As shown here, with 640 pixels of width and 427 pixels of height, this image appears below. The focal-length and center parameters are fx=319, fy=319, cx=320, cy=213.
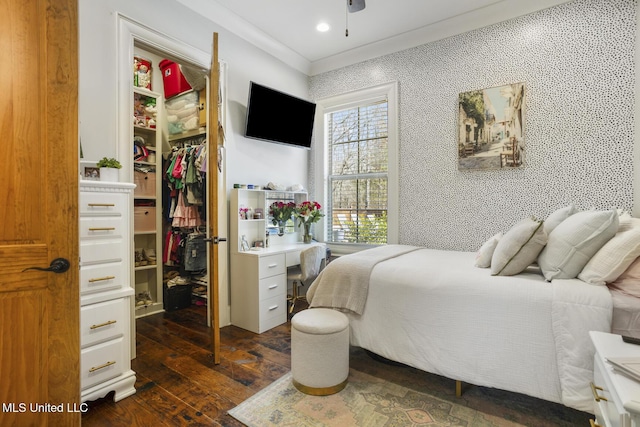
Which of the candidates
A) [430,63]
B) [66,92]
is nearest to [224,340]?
[66,92]

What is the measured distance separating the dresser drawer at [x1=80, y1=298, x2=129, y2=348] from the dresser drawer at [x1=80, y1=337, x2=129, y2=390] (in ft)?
0.13

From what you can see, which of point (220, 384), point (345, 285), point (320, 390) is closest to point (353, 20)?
point (345, 285)

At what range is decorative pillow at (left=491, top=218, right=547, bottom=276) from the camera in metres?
1.91

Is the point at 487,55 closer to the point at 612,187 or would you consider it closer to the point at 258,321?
the point at 612,187

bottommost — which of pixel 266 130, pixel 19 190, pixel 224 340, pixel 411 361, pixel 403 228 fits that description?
pixel 224 340

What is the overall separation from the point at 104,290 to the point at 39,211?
0.80m

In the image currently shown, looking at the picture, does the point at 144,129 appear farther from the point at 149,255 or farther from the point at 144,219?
the point at 149,255

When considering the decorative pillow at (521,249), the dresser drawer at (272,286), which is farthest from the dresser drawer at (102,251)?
the decorative pillow at (521,249)

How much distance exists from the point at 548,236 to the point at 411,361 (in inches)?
45.8

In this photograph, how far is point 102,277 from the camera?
192cm

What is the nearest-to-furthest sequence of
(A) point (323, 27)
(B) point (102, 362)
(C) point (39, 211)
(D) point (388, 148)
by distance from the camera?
(C) point (39, 211), (B) point (102, 362), (A) point (323, 27), (D) point (388, 148)

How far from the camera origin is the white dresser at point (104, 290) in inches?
72.4

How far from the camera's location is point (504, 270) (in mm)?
1940

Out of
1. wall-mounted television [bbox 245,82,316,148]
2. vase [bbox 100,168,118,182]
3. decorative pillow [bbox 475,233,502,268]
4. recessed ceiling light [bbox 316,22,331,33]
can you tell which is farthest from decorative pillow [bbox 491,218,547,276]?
recessed ceiling light [bbox 316,22,331,33]
